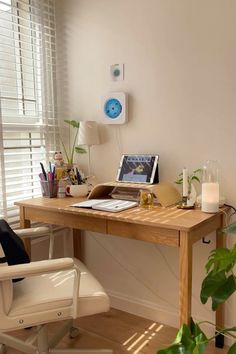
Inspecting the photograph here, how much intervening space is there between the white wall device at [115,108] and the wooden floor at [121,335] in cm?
128

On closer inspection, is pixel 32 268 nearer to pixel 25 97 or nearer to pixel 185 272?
pixel 185 272

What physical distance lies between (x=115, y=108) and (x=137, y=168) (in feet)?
1.37

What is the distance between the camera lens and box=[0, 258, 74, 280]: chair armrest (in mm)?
1299

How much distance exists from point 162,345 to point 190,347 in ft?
3.82

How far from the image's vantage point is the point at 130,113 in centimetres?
→ 215

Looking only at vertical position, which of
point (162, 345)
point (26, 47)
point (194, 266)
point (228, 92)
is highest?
point (26, 47)

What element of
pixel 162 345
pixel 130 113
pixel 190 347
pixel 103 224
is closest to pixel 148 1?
pixel 130 113

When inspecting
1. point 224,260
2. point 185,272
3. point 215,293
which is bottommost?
point 185,272

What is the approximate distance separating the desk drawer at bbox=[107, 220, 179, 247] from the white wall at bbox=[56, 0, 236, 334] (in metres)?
0.52

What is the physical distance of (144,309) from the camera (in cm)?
223

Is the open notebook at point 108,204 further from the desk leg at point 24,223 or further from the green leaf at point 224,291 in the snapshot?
the green leaf at point 224,291

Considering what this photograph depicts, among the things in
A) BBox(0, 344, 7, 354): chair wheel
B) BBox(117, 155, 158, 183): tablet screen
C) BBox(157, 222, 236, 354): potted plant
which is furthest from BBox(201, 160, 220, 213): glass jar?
BBox(0, 344, 7, 354): chair wheel

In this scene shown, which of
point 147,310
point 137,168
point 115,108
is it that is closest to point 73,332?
point 147,310

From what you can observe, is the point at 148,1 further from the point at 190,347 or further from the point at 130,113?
the point at 190,347
